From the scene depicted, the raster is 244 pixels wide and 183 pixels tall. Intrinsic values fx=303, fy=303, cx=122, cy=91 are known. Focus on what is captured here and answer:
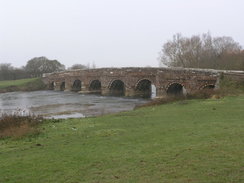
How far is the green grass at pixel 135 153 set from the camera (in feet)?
26.6

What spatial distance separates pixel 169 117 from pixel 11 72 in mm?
94823

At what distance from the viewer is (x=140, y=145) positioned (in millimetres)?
11633

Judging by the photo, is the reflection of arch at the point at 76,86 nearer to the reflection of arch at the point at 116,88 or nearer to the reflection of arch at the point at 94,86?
the reflection of arch at the point at 94,86

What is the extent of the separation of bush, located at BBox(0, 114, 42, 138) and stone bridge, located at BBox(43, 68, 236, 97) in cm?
2038

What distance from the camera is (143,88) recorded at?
53.0 m

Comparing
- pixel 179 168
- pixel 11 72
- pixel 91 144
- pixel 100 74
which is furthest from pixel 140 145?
pixel 11 72

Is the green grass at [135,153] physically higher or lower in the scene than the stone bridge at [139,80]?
lower

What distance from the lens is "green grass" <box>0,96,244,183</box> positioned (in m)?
8.09

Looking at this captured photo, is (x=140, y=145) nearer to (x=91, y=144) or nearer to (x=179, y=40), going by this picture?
(x=91, y=144)

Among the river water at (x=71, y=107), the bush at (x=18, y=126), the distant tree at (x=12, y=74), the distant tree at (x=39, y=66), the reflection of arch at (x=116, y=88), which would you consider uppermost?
the distant tree at (x=39, y=66)

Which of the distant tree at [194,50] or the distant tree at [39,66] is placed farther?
the distant tree at [39,66]

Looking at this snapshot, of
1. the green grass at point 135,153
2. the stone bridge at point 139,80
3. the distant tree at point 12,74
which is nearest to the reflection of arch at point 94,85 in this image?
the stone bridge at point 139,80

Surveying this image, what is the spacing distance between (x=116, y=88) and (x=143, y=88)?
8.05 metres

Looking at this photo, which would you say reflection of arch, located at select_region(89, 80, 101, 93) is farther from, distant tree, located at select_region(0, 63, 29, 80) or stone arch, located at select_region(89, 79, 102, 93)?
distant tree, located at select_region(0, 63, 29, 80)
